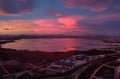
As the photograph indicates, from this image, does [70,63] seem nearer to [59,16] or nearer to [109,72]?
[109,72]

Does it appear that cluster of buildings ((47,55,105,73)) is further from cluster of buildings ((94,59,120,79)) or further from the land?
cluster of buildings ((94,59,120,79))

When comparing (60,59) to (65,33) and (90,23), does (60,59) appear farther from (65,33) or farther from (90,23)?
(90,23)

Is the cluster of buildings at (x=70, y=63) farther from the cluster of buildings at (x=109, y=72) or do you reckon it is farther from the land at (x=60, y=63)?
the cluster of buildings at (x=109, y=72)

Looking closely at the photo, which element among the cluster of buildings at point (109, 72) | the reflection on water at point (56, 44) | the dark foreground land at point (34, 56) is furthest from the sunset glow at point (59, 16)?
the cluster of buildings at point (109, 72)

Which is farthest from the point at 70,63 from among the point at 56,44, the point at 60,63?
the point at 56,44

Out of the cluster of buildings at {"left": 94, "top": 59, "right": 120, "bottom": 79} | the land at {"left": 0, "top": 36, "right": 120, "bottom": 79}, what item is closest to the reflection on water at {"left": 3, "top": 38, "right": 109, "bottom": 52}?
the land at {"left": 0, "top": 36, "right": 120, "bottom": 79}
